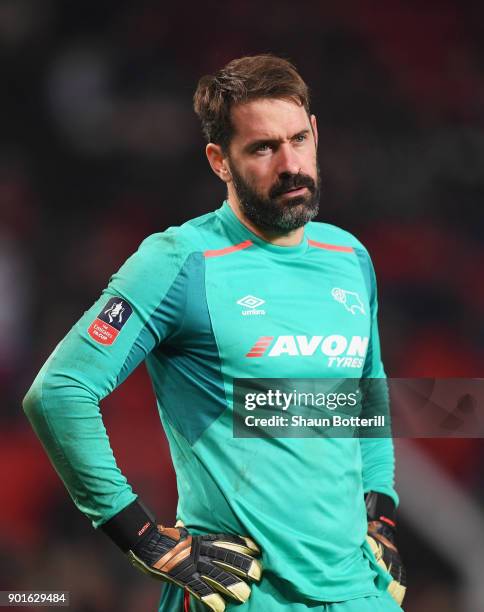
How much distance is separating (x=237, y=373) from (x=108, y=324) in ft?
0.91

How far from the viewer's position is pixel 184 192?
3891mm

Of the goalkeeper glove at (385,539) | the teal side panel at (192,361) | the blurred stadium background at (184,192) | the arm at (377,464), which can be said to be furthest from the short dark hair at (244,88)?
the blurred stadium background at (184,192)

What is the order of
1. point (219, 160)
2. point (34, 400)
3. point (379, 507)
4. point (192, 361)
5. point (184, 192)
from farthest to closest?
point (184, 192)
point (379, 507)
point (219, 160)
point (192, 361)
point (34, 400)

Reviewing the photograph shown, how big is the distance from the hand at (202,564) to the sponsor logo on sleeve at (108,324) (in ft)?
1.24

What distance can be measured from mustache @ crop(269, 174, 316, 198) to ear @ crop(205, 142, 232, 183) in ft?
0.48

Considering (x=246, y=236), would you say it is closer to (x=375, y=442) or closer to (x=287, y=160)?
(x=287, y=160)

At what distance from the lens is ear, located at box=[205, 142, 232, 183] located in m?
2.09

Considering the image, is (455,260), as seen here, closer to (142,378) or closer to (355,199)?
(355,199)

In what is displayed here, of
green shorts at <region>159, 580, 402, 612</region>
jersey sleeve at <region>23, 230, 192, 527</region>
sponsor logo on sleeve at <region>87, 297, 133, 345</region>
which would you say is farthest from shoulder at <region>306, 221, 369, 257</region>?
green shorts at <region>159, 580, 402, 612</region>

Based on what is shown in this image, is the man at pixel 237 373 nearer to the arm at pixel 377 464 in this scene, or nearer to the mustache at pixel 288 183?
the mustache at pixel 288 183

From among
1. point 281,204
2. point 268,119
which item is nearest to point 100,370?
point 281,204

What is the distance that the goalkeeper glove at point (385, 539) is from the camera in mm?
2104

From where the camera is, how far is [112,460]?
178 cm

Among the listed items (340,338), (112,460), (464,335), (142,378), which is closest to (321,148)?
(464,335)
